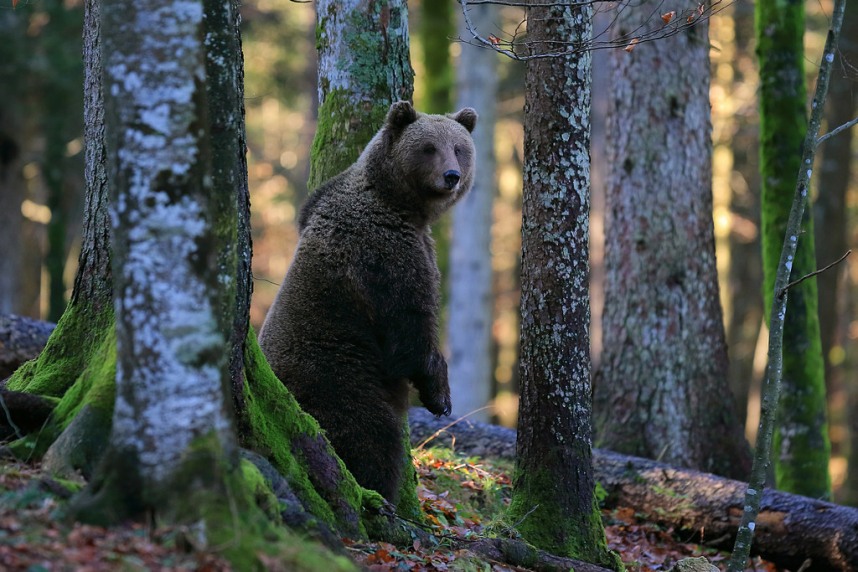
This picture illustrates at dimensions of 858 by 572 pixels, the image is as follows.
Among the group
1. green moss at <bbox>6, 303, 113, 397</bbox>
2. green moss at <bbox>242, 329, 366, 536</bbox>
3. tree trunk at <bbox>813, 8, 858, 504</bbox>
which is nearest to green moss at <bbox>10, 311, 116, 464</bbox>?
green moss at <bbox>6, 303, 113, 397</bbox>

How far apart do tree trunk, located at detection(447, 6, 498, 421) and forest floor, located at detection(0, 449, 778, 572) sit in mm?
9055

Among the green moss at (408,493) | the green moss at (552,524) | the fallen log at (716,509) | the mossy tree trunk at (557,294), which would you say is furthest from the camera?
Answer: the fallen log at (716,509)

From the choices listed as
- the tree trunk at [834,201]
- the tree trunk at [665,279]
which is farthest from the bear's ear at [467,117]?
the tree trunk at [834,201]

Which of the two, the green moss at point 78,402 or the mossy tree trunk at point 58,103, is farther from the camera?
the mossy tree trunk at point 58,103

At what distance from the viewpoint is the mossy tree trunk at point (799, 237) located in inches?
410

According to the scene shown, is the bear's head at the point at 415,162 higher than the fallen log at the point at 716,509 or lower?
higher

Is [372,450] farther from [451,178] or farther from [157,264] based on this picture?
[157,264]

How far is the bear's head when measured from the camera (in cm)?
713

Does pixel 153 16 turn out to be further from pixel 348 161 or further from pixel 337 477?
pixel 348 161

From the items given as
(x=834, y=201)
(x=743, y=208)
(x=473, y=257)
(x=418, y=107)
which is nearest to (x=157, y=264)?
(x=834, y=201)

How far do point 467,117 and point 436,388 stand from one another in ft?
7.85

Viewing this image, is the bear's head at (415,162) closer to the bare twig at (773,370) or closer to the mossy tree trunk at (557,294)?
the mossy tree trunk at (557,294)

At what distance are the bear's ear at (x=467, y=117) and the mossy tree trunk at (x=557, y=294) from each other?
1.55 meters

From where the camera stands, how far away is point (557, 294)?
6273mm
